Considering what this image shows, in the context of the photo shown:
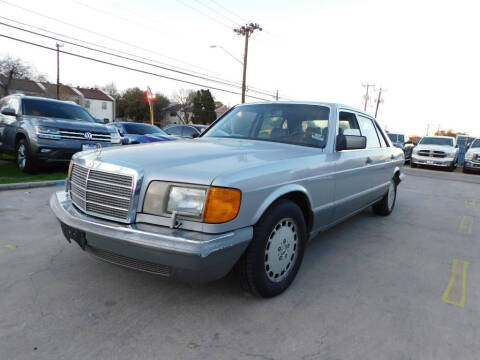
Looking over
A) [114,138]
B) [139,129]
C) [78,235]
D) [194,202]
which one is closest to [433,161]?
[139,129]

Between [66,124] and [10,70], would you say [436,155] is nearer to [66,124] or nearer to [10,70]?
[66,124]

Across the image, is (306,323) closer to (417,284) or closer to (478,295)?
(417,284)

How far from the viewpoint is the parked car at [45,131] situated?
21.0ft

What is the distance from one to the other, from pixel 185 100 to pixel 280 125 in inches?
2650

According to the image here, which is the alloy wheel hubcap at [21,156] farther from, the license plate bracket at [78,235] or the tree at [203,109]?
the tree at [203,109]

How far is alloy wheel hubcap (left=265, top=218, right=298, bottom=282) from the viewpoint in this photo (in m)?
2.47

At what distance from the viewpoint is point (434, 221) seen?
5262 mm

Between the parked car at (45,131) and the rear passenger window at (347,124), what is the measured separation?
14.9ft

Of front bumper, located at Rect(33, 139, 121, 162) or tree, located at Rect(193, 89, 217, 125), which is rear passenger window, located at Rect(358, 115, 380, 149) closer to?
front bumper, located at Rect(33, 139, 121, 162)

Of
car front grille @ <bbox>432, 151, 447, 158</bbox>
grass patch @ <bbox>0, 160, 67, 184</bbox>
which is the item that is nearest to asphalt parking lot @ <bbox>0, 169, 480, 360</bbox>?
grass patch @ <bbox>0, 160, 67, 184</bbox>

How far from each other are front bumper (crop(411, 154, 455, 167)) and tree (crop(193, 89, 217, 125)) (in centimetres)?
4644

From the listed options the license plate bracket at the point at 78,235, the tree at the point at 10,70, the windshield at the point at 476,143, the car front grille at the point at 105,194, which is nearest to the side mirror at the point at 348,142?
the car front grille at the point at 105,194

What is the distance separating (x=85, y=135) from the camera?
688 centimetres

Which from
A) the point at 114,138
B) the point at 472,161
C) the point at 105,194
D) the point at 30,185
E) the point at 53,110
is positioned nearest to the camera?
the point at 105,194
